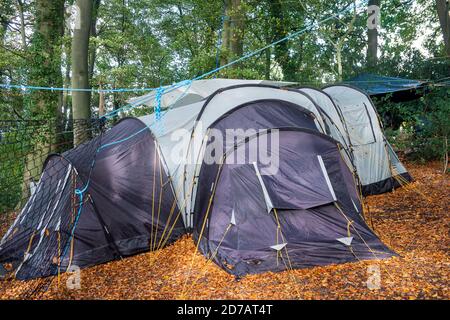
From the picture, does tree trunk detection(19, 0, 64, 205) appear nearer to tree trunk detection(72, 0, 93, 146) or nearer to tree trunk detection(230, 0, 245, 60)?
tree trunk detection(72, 0, 93, 146)

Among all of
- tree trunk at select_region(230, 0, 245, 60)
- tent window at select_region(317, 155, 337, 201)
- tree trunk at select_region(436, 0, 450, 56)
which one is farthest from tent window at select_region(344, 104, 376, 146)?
tree trunk at select_region(436, 0, 450, 56)

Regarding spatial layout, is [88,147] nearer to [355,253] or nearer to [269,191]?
[269,191]

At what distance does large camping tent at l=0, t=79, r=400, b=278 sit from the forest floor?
182mm

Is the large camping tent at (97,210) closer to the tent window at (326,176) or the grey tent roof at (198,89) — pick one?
the grey tent roof at (198,89)

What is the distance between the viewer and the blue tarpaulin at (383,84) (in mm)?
9453

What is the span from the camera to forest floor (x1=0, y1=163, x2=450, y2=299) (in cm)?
333

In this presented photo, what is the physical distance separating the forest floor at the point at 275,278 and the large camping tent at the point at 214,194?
18 centimetres

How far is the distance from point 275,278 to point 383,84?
27.5ft

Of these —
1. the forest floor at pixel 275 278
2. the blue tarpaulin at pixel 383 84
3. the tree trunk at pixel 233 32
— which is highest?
the tree trunk at pixel 233 32

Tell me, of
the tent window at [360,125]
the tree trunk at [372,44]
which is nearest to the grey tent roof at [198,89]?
the tent window at [360,125]

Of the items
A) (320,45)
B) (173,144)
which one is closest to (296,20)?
(320,45)

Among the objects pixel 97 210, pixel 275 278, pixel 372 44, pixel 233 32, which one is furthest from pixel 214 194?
pixel 372 44

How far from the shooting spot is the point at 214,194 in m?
4.47

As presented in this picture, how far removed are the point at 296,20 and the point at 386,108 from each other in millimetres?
6011
